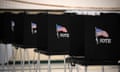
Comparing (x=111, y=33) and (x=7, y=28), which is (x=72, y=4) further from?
(x=111, y=33)

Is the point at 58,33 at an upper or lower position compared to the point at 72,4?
lower

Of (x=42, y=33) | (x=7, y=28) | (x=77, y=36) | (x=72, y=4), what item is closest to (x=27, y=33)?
(x=42, y=33)

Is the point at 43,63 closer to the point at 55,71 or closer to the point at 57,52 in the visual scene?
the point at 55,71

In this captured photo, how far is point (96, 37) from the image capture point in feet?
7.89

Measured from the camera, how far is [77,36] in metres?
2.89

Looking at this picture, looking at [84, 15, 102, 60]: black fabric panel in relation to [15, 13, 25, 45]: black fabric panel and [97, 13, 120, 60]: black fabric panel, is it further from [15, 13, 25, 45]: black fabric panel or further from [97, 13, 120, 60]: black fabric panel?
[15, 13, 25, 45]: black fabric panel

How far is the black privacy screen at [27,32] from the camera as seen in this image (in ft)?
12.9

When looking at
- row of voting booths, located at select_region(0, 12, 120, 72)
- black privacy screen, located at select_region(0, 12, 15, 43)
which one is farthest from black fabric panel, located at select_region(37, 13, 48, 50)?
black privacy screen, located at select_region(0, 12, 15, 43)

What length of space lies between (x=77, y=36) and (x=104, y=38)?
50 cm

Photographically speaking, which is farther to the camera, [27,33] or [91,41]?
[27,33]

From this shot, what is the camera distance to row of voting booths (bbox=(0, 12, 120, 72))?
A: 7.91ft

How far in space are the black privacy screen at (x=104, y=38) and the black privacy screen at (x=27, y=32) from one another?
1623 mm

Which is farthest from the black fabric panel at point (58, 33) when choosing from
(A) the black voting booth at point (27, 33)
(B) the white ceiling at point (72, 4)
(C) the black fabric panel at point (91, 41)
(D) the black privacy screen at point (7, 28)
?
(B) the white ceiling at point (72, 4)

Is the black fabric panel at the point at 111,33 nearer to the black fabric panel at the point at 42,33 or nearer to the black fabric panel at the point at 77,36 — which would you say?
the black fabric panel at the point at 77,36
